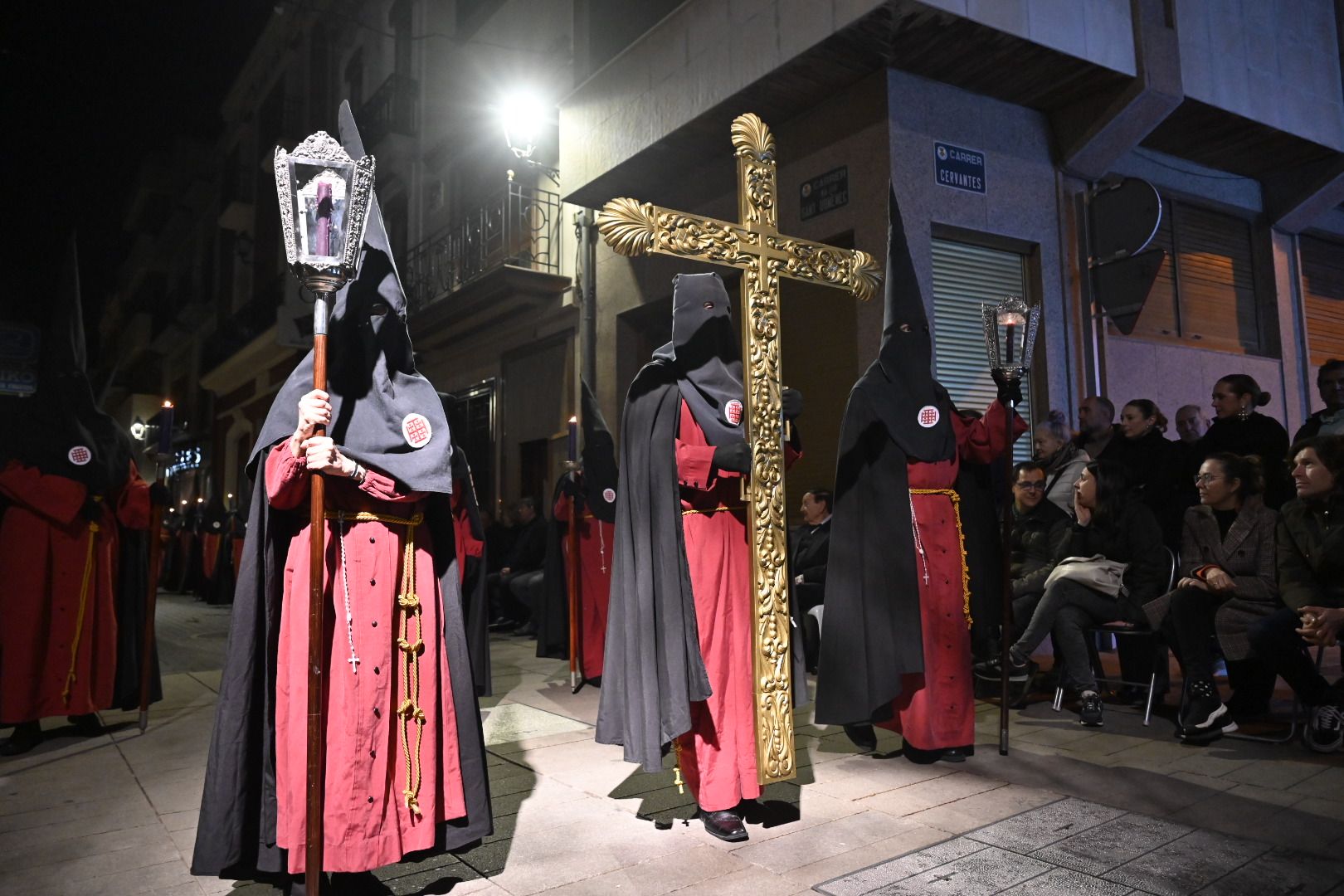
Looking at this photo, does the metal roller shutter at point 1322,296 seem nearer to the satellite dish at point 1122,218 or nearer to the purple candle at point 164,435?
the satellite dish at point 1122,218

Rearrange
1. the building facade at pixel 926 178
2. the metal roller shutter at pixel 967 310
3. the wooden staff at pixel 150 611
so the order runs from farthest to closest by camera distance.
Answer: the metal roller shutter at pixel 967 310 < the building facade at pixel 926 178 < the wooden staff at pixel 150 611

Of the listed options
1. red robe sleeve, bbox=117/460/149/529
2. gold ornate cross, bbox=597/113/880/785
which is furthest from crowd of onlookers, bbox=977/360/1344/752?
red robe sleeve, bbox=117/460/149/529

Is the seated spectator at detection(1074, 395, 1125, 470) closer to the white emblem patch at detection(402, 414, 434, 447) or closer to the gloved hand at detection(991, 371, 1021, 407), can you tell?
the gloved hand at detection(991, 371, 1021, 407)

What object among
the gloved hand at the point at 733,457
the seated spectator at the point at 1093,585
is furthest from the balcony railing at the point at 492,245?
the gloved hand at the point at 733,457

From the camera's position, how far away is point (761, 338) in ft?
13.0

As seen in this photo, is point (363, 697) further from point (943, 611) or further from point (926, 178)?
point (926, 178)

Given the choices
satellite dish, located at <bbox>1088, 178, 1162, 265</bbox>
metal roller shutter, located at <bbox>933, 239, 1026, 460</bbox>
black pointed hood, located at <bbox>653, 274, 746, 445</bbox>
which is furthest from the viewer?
metal roller shutter, located at <bbox>933, 239, 1026, 460</bbox>

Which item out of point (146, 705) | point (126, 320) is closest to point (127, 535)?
point (146, 705)

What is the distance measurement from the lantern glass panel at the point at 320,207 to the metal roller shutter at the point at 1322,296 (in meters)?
11.2

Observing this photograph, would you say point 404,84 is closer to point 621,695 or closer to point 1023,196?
point 1023,196

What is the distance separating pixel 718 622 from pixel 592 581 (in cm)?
413

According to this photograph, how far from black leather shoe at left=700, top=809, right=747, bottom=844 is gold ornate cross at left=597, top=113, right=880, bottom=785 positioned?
229 mm

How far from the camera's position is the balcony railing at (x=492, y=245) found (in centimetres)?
1277

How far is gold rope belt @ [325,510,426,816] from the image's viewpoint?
3006 mm
